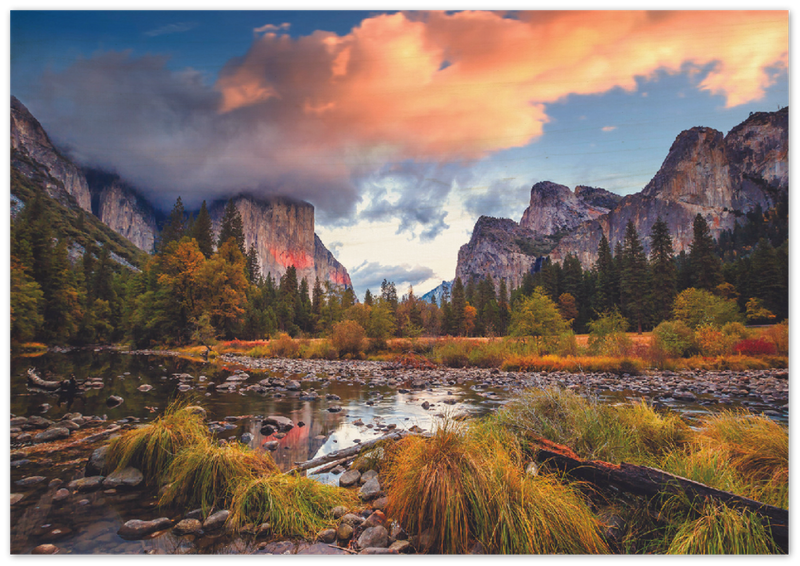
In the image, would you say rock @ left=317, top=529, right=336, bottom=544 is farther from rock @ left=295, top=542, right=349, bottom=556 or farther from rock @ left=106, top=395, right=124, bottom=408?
rock @ left=106, top=395, right=124, bottom=408

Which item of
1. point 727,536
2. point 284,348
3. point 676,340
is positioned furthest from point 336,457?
point 284,348

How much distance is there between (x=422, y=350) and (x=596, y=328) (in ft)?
46.4

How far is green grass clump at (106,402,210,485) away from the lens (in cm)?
455

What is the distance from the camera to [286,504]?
137 inches

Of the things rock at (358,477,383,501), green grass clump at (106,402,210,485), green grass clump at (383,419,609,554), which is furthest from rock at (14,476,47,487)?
green grass clump at (383,419,609,554)

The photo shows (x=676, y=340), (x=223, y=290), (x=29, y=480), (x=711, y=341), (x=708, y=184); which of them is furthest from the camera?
(x=223, y=290)

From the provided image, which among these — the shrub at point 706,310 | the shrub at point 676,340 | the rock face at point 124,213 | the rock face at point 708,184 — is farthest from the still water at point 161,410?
the rock face at point 124,213

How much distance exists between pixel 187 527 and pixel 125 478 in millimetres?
1847

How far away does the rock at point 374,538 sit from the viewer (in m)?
2.97

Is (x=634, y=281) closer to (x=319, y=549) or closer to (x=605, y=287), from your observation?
(x=605, y=287)

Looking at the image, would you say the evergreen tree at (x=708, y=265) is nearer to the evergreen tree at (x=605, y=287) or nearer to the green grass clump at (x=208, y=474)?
the green grass clump at (x=208, y=474)

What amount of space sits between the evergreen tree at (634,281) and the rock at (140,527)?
58.4m

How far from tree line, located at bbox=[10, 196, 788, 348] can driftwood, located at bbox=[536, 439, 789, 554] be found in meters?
1.88
